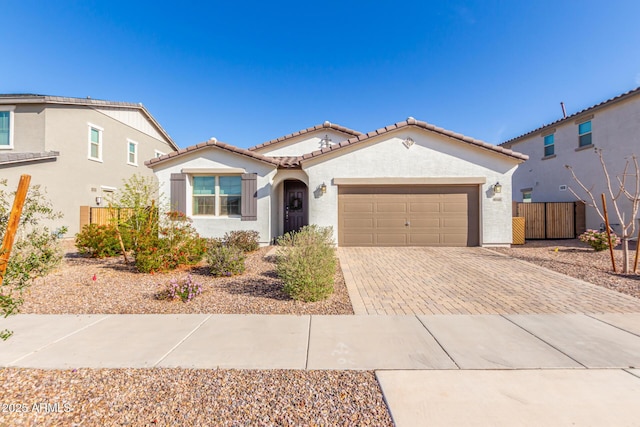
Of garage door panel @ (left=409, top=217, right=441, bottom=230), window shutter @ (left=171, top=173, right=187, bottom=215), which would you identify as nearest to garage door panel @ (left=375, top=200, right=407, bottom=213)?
garage door panel @ (left=409, top=217, right=441, bottom=230)

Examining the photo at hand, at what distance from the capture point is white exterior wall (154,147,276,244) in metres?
10.9

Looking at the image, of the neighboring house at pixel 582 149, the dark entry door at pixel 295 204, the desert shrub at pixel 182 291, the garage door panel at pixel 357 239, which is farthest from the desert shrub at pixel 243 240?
the neighboring house at pixel 582 149

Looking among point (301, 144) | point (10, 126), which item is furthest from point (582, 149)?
point (10, 126)

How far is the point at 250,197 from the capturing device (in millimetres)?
10859

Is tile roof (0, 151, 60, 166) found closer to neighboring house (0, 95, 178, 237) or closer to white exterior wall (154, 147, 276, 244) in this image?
neighboring house (0, 95, 178, 237)

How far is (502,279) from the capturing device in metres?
6.39

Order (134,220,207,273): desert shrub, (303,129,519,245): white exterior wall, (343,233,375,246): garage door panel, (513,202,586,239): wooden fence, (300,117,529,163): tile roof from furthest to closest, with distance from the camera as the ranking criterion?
(513,202,586,239): wooden fence
(343,233,375,246): garage door panel
(303,129,519,245): white exterior wall
(300,117,529,163): tile roof
(134,220,207,273): desert shrub

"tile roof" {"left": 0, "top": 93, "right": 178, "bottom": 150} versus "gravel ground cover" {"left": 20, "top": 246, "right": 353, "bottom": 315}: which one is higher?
"tile roof" {"left": 0, "top": 93, "right": 178, "bottom": 150}

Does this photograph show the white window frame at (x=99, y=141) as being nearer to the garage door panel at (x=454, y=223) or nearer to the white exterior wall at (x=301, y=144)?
the white exterior wall at (x=301, y=144)

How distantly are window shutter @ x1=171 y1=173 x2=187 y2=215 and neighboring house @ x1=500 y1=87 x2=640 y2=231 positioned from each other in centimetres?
1626

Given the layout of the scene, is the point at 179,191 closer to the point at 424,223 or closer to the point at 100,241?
the point at 100,241

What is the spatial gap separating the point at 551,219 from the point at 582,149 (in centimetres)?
382

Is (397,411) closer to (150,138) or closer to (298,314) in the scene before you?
(298,314)

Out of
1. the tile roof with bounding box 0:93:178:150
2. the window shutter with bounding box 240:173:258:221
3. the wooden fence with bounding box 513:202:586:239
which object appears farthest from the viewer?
the tile roof with bounding box 0:93:178:150
